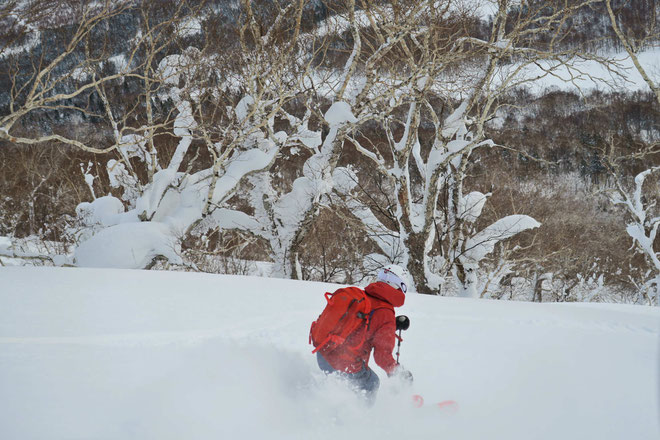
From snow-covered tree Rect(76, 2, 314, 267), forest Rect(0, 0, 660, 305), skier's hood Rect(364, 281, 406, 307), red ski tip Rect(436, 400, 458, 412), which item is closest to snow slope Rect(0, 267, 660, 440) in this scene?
red ski tip Rect(436, 400, 458, 412)

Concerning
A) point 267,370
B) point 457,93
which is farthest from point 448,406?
point 457,93

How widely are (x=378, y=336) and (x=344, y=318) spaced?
27 centimetres

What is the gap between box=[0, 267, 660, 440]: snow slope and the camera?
9.14 feet

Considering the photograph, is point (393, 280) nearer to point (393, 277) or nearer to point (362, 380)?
point (393, 277)

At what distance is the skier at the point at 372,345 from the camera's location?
301 cm

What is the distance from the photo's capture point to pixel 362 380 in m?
3.12

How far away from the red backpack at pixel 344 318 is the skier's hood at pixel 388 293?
0.30 ft

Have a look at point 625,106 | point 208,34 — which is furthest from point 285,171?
point 625,106

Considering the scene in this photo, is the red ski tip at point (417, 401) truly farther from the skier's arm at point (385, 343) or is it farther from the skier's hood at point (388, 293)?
the skier's hood at point (388, 293)

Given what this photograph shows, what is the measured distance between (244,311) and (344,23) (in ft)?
26.3

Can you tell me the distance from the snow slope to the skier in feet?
0.52

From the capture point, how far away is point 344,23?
10.2 metres

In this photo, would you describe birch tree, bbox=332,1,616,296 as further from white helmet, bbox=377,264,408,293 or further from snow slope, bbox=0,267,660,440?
white helmet, bbox=377,264,408,293

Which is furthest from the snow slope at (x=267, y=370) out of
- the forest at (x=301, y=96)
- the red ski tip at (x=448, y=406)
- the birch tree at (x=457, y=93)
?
the birch tree at (x=457, y=93)
